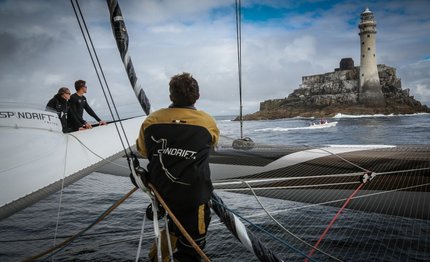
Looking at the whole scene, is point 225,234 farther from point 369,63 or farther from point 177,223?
point 369,63

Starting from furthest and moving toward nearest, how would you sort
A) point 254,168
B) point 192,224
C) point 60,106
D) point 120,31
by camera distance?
point 60,106, point 254,168, point 120,31, point 192,224

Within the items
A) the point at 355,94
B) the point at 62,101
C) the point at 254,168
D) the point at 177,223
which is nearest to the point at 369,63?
the point at 355,94

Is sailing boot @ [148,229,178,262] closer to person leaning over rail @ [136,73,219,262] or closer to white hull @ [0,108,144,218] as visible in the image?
person leaning over rail @ [136,73,219,262]

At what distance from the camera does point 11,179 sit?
109 inches

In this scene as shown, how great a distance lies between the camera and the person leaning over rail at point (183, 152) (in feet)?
6.86

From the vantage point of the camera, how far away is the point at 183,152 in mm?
2078

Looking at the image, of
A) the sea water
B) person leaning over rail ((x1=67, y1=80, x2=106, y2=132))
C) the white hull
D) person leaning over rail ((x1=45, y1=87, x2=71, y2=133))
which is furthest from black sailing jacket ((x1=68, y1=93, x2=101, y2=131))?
the white hull

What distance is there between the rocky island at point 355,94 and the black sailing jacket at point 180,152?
84.8 metres

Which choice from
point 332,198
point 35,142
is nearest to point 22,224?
point 35,142

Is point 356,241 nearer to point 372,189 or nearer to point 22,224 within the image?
point 372,189

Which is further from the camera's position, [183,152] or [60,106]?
[60,106]

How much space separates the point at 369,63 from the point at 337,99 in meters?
14.4

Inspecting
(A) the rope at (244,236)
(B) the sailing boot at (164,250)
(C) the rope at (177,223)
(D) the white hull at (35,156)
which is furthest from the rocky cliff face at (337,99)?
(C) the rope at (177,223)

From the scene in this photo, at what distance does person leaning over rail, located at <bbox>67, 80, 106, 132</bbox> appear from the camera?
19.0 feet
